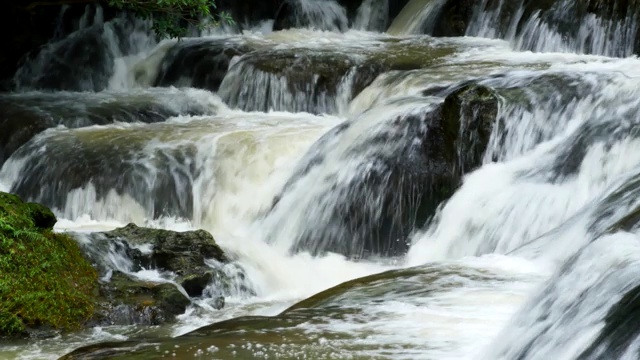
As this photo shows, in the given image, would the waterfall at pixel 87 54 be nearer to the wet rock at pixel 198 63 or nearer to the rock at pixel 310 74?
the wet rock at pixel 198 63

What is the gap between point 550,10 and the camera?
13.3 metres

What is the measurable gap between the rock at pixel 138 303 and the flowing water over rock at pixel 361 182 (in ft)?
0.10

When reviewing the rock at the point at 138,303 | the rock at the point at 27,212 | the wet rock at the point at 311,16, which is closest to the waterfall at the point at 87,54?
the wet rock at the point at 311,16

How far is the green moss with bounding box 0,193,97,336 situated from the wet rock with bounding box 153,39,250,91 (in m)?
6.99

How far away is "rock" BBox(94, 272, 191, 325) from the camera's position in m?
7.07

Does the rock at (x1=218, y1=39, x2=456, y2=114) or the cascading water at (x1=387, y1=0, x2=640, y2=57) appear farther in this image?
the rock at (x1=218, y1=39, x2=456, y2=114)

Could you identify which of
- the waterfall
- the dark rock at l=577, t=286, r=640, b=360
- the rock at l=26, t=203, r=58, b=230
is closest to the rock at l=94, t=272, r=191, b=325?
the rock at l=26, t=203, r=58, b=230

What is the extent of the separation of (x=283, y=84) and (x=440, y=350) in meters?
9.02

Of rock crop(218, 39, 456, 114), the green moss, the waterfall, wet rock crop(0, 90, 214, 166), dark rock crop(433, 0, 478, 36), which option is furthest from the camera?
the waterfall

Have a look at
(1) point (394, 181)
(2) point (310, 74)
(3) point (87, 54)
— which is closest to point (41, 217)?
(1) point (394, 181)

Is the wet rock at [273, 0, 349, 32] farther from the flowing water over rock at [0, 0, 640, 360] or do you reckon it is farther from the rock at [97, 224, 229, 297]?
the rock at [97, 224, 229, 297]

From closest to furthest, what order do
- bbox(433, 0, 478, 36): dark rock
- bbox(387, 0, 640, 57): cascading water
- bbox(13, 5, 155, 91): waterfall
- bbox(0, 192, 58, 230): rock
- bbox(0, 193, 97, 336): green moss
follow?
bbox(0, 193, 97, 336): green moss < bbox(0, 192, 58, 230): rock < bbox(387, 0, 640, 57): cascading water < bbox(433, 0, 478, 36): dark rock < bbox(13, 5, 155, 91): waterfall

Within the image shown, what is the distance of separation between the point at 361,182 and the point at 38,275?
119 inches

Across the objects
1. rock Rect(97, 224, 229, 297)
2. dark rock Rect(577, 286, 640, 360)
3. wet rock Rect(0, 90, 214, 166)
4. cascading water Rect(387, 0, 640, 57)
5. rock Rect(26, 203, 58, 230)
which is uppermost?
cascading water Rect(387, 0, 640, 57)
